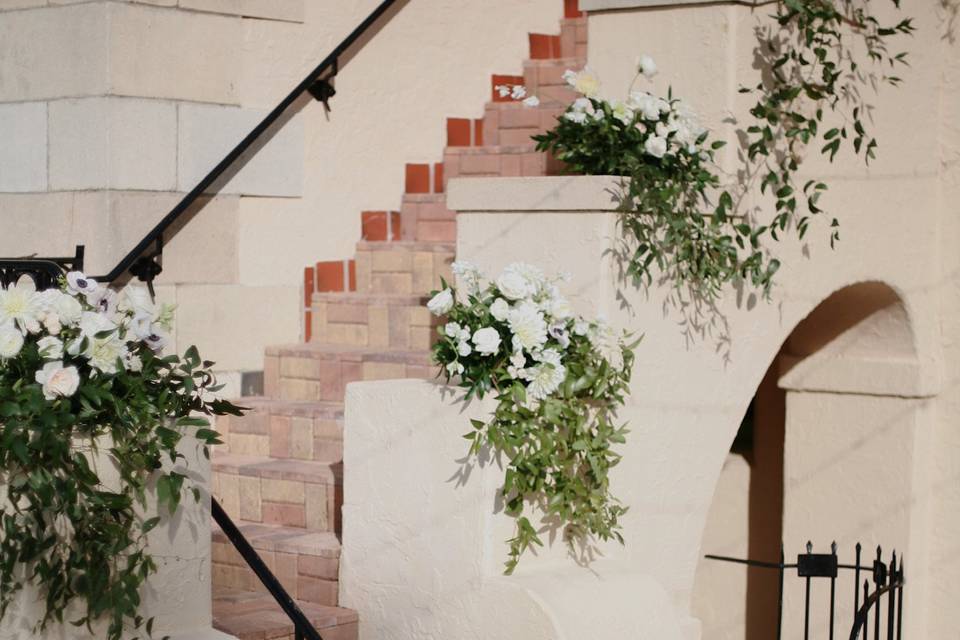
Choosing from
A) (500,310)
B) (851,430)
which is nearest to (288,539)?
(500,310)

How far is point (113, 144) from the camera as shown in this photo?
5.32 metres

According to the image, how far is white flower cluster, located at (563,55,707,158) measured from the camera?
452cm

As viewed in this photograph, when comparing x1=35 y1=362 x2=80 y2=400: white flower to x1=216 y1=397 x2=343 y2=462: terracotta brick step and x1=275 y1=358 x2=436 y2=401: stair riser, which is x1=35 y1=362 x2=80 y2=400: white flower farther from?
x1=275 y1=358 x2=436 y2=401: stair riser

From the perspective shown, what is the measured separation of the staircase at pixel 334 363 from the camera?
465cm

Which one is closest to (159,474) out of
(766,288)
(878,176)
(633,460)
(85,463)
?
(85,463)

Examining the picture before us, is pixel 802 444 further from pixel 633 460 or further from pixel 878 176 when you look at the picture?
pixel 633 460

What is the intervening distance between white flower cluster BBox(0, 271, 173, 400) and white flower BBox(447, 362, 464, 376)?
3.11ft

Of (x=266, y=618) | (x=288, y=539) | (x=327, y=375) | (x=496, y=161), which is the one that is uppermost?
(x=496, y=161)

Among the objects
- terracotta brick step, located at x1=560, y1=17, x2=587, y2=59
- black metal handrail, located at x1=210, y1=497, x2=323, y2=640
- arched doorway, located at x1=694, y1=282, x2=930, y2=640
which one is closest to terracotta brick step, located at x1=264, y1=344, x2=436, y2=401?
black metal handrail, located at x1=210, y1=497, x2=323, y2=640

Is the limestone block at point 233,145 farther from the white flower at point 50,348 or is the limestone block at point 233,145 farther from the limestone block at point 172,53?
the white flower at point 50,348

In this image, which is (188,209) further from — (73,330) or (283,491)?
(73,330)

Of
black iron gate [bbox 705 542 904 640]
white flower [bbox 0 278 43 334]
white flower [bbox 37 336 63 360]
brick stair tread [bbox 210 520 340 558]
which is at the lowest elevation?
black iron gate [bbox 705 542 904 640]

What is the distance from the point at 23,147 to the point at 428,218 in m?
1.60

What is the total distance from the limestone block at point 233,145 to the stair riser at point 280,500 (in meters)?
1.12
